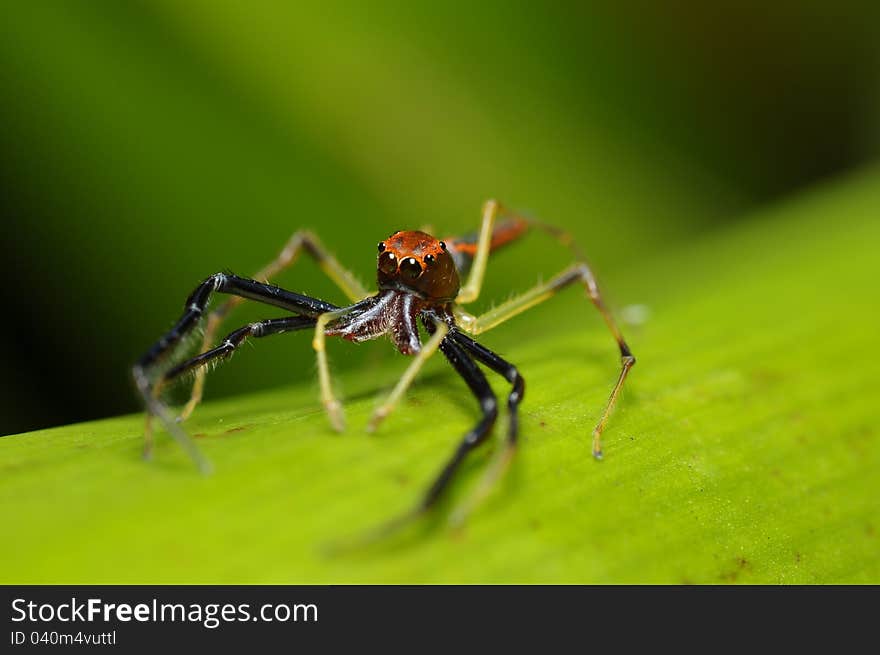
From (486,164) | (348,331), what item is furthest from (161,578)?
(486,164)

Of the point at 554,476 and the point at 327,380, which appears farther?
the point at 327,380

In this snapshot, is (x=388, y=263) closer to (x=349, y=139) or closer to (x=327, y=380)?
(x=327, y=380)

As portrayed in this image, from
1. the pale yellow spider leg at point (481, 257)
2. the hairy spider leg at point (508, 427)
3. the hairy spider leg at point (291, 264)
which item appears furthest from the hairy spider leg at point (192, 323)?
the pale yellow spider leg at point (481, 257)

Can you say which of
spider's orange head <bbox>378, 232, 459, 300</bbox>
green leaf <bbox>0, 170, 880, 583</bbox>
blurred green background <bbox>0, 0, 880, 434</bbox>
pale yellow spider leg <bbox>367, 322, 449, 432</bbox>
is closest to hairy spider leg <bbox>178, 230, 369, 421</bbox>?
blurred green background <bbox>0, 0, 880, 434</bbox>

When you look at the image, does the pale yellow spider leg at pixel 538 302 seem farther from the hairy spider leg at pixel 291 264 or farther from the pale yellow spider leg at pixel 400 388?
the hairy spider leg at pixel 291 264

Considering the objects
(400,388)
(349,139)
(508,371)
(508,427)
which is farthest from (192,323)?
(349,139)
